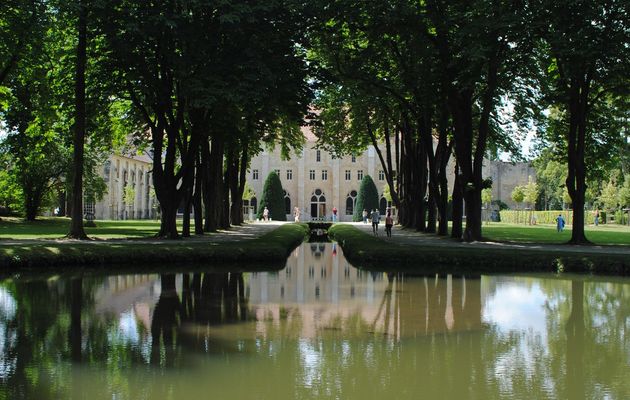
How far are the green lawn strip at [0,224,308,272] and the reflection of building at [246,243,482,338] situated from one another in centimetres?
161

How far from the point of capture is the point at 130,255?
64.0 feet

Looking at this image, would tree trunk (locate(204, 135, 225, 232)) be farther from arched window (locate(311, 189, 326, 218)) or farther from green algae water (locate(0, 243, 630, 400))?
arched window (locate(311, 189, 326, 218))

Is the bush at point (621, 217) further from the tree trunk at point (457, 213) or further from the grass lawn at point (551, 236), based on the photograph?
the tree trunk at point (457, 213)

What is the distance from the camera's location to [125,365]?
25.2 feet

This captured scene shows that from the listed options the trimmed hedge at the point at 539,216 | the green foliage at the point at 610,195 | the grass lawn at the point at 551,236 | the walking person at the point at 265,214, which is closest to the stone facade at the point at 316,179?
the walking person at the point at 265,214

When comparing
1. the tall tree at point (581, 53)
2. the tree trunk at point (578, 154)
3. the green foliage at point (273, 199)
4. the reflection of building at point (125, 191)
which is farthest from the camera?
the green foliage at point (273, 199)

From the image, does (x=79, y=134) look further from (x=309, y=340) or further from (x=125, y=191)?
(x=125, y=191)

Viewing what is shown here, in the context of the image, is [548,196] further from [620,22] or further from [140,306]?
[140,306]

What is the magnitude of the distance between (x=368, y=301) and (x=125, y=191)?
62569 millimetres

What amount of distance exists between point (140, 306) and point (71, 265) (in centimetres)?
743

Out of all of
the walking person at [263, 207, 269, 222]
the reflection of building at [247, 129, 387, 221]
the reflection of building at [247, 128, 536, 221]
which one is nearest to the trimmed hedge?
the reflection of building at [247, 128, 536, 221]

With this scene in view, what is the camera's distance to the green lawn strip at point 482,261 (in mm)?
19062

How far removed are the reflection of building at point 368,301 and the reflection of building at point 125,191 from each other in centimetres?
5212

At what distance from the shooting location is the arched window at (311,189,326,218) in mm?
82812
